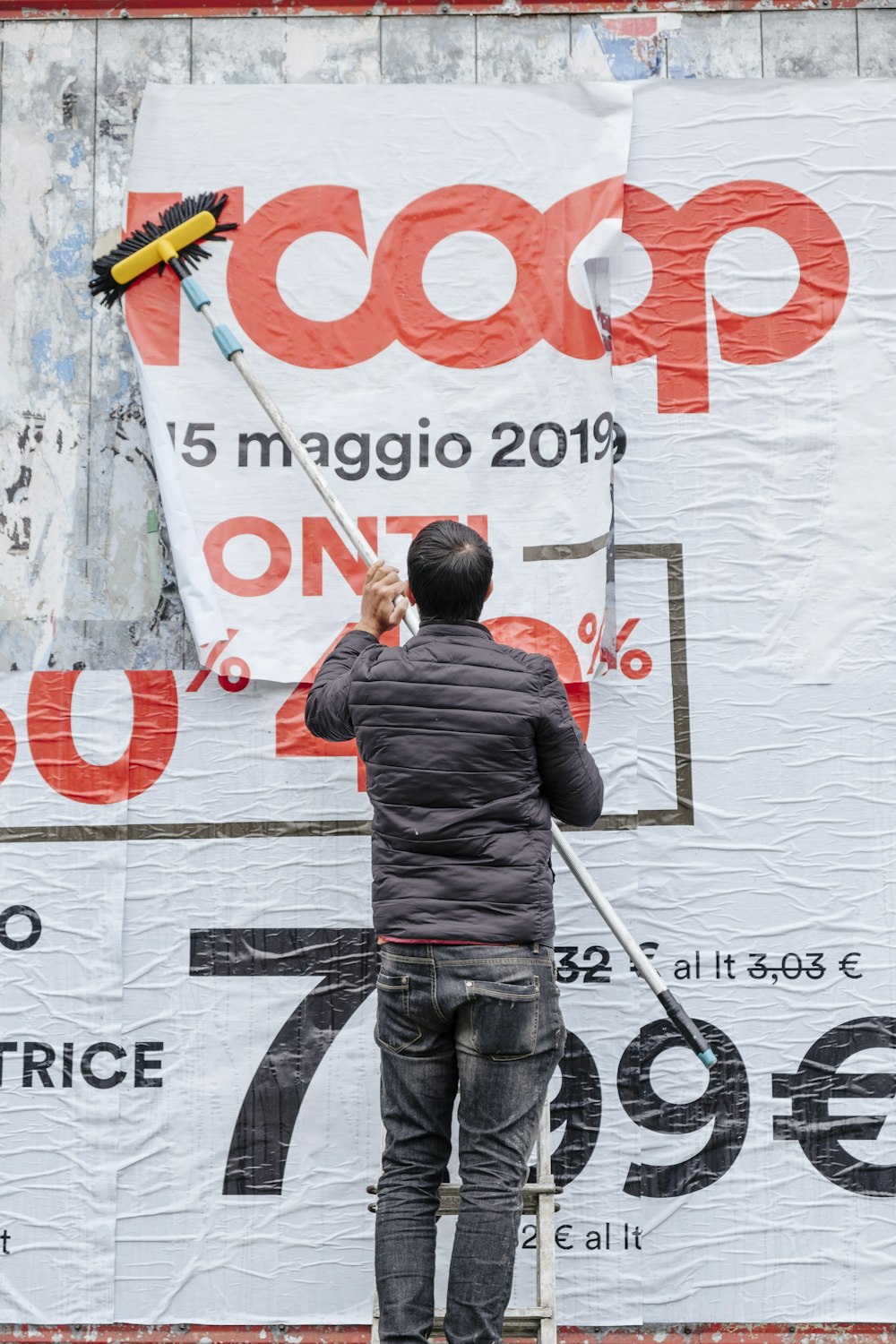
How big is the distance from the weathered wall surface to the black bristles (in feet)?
0.19

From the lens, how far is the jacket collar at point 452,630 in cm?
211

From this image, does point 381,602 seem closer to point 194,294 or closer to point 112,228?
point 194,294

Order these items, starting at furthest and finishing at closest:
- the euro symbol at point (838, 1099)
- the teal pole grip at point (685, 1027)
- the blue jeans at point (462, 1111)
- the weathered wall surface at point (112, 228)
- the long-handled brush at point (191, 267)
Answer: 1. the weathered wall surface at point (112, 228)
2. the euro symbol at point (838, 1099)
3. the long-handled brush at point (191, 267)
4. the teal pole grip at point (685, 1027)
5. the blue jeans at point (462, 1111)

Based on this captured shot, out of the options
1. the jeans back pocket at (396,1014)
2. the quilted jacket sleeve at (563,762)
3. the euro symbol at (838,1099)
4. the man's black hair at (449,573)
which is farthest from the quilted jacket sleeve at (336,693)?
the euro symbol at (838,1099)

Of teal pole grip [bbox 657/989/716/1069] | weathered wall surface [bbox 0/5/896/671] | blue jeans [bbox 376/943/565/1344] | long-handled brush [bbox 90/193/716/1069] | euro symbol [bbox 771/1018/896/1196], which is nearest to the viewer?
blue jeans [bbox 376/943/565/1344]

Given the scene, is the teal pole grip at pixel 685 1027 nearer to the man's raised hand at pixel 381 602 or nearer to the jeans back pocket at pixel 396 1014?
the jeans back pocket at pixel 396 1014

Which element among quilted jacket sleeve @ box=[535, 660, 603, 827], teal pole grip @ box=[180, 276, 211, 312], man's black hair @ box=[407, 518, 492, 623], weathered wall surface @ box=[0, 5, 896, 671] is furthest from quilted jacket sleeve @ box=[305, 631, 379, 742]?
teal pole grip @ box=[180, 276, 211, 312]

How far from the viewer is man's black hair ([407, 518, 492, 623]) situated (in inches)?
82.7

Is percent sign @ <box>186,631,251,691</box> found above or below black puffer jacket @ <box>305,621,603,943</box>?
above

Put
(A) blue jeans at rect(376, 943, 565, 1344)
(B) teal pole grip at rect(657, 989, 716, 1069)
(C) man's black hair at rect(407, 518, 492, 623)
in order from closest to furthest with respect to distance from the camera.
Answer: (A) blue jeans at rect(376, 943, 565, 1344) < (C) man's black hair at rect(407, 518, 492, 623) < (B) teal pole grip at rect(657, 989, 716, 1069)

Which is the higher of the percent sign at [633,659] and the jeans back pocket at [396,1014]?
the percent sign at [633,659]

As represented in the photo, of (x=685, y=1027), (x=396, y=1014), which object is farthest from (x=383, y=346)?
(x=685, y=1027)

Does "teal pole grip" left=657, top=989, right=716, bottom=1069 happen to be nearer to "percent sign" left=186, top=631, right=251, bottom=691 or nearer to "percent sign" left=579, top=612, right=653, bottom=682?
"percent sign" left=579, top=612, right=653, bottom=682

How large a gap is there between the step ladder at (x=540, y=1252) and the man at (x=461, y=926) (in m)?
0.20
